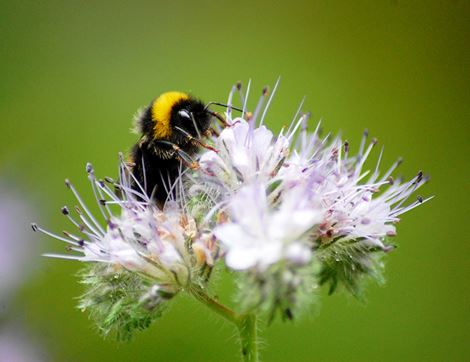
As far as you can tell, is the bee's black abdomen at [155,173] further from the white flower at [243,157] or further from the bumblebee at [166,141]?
the white flower at [243,157]

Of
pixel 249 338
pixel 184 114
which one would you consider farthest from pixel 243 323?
pixel 184 114

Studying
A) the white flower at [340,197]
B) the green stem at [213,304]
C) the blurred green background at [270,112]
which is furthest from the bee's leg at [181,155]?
the blurred green background at [270,112]

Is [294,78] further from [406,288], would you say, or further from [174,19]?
[406,288]

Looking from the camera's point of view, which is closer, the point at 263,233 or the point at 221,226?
the point at 263,233

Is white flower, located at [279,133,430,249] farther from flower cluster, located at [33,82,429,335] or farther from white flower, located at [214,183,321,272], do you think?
white flower, located at [214,183,321,272]

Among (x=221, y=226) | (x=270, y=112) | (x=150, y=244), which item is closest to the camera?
(x=221, y=226)

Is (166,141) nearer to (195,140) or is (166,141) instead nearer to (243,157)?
(195,140)

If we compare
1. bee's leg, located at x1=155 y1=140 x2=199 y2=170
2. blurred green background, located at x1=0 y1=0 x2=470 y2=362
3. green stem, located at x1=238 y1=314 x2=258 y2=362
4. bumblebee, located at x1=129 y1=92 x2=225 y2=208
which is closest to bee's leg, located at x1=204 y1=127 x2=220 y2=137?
bumblebee, located at x1=129 y1=92 x2=225 y2=208
